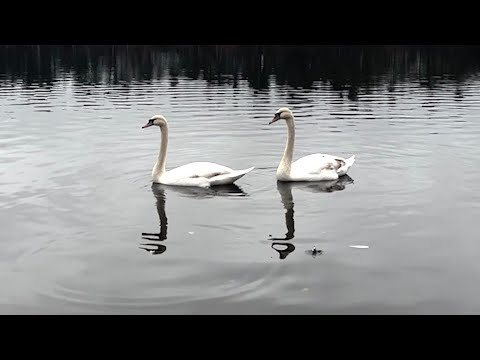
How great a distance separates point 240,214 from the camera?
1345cm

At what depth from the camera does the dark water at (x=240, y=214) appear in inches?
369

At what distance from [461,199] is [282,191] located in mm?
3751

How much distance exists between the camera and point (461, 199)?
14.4m

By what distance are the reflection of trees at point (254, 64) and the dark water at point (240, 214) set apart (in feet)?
43.0

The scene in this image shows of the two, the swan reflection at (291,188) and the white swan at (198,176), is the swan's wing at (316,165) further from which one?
the white swan at (198,176)

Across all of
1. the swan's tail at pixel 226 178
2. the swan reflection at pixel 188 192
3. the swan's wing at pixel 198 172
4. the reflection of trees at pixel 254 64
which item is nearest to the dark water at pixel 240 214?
the swan reflection at pixel 188 192

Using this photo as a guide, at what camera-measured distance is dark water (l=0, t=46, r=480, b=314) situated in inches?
369

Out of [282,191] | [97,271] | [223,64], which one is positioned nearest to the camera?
[97,271]

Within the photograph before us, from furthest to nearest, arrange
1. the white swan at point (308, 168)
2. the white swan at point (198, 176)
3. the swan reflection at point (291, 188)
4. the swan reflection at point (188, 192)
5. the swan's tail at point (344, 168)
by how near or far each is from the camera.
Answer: the swan's tail at point (344, 168) < the white swan at point (308, 168) < the white swan at point (198, 176) < the swan reflection at point (188, 192) < the swan reflection at point (291, 188)

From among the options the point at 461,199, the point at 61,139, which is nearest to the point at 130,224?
the point at 461,199

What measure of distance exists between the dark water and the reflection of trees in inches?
516

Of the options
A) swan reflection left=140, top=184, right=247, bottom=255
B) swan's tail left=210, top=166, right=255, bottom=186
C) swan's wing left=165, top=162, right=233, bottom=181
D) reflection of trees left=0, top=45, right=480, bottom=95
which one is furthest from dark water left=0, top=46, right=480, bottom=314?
reflection of trees left=0, top=45, right=480, bottom=95

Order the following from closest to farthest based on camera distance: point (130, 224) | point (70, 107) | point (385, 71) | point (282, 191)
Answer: point (130, 224)
point (282, 191)
point (70, 107)
point (385, 71)

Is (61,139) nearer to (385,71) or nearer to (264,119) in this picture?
(264,119)
